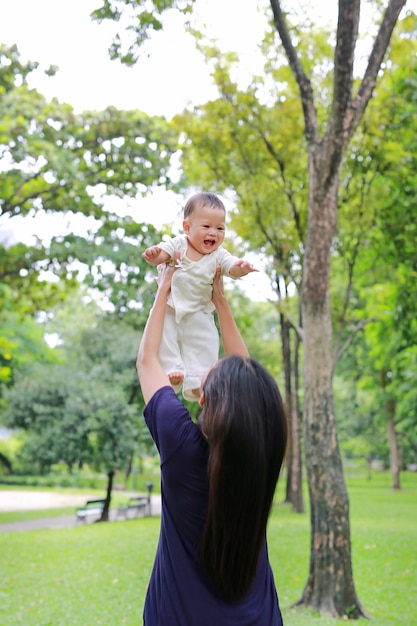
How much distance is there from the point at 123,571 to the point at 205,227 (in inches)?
367

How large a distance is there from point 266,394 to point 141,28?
227 inches

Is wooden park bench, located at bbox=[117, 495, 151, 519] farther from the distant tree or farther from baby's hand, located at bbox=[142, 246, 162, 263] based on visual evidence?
baby's hand, located at bbox=[142, 246, 162, 263]

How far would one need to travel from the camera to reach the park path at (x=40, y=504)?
18.4 m

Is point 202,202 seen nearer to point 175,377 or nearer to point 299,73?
point 175,377

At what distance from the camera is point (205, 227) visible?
253cm

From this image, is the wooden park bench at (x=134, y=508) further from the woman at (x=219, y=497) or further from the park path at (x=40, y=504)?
the woman at (x=219, y=497)

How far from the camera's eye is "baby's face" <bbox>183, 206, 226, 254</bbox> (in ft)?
8.23

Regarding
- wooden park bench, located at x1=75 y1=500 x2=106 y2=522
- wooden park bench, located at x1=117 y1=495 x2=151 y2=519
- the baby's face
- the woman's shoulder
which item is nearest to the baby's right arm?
the baby's face

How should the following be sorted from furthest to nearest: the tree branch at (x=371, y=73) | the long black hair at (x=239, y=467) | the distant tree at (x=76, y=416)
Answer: the distant tree at (x=76, y=416) < the tree branch at (x=371, y=73) < the long black hair at (x=239, y=467)

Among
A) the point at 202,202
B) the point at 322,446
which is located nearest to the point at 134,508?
the point at 322,446

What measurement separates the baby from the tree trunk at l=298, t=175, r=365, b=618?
5104 millimetres

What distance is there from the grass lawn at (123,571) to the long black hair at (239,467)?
568 centimetres

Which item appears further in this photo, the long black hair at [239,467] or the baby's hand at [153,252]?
the baby's hand at [153,252]

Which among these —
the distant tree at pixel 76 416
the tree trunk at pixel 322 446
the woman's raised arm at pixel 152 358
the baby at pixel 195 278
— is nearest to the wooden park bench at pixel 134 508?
the distant tree at pixel 76 416
